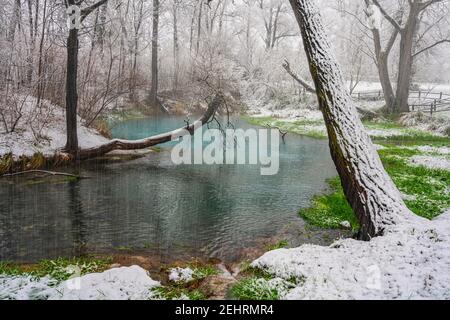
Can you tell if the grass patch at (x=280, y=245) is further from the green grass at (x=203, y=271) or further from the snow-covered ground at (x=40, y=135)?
the snow-covered ground at (x=40, y=135)

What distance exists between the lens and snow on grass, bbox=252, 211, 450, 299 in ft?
13.6

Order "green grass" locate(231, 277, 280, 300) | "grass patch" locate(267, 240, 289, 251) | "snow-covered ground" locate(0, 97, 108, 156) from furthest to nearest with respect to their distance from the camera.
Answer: "snow-covered ground" locate(0, 97, 108, 156) → "grass patch" locate(267, 240, 289, 251) → "green grass" locate(231, 277, 280, 300)

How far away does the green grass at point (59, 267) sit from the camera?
17.7ft

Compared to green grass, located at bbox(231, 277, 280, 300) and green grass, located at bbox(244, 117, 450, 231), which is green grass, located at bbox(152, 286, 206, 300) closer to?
green grass, located at bbox(231, 277, 280, 300)

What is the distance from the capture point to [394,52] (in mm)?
40531

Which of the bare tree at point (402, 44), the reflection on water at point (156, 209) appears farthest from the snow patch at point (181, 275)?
the bare tree at point (402, 44)

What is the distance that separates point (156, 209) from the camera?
9.66 meters

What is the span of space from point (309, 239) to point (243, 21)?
141ft

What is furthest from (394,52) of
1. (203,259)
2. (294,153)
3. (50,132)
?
(203,259)

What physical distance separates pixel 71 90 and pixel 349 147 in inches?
443

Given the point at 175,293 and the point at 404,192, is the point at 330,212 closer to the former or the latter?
the point at 404,192

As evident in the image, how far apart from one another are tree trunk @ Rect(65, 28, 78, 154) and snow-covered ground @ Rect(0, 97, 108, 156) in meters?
0.58

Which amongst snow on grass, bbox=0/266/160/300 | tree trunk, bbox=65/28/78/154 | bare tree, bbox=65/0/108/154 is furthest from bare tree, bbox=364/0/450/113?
snow on grass, bbox=0/266/160/300

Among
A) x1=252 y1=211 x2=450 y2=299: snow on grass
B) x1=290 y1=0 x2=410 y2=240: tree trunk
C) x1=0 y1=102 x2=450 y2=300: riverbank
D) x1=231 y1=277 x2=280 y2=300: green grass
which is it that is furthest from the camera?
x1=290 y1=0 x2=410 y2=240: tree trunk
